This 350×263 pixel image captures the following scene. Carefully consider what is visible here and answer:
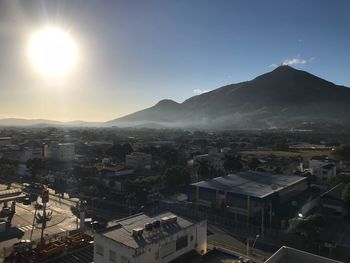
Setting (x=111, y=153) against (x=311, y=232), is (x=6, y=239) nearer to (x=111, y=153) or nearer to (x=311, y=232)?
(x=311, y=232)

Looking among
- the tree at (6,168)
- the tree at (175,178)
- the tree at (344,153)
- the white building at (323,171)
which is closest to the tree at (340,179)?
the white building at (323,171)

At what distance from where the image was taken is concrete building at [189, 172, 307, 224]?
106 feet

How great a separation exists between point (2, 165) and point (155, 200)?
33.1 metres

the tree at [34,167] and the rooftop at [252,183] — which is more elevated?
the rooftop at [252,183]

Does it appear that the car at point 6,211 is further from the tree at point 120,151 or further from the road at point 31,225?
the tree at point 120,151

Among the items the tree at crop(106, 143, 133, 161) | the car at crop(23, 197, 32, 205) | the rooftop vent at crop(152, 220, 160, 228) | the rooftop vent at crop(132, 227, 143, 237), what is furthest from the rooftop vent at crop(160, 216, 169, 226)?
the tree at crop(106, 143, 133, 161)

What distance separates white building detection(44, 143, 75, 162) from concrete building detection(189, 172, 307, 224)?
1732 inches

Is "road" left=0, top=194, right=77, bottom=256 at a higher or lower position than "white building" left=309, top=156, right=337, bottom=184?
lower

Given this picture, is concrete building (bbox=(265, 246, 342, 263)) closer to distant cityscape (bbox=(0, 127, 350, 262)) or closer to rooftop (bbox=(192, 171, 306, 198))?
distant cityscape (bbox=(0, 127, 350, 262))

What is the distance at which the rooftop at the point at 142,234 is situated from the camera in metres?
16.3

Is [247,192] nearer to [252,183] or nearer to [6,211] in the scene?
[252,183]

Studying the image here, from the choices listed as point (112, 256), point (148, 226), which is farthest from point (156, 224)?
point (112, 256)

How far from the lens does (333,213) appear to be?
3488 cm

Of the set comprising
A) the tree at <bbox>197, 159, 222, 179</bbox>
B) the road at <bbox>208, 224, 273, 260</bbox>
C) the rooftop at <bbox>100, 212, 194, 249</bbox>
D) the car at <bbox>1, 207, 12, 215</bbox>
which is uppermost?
the rooftop at <bbox>100, 212, 194, 249</bbox>
